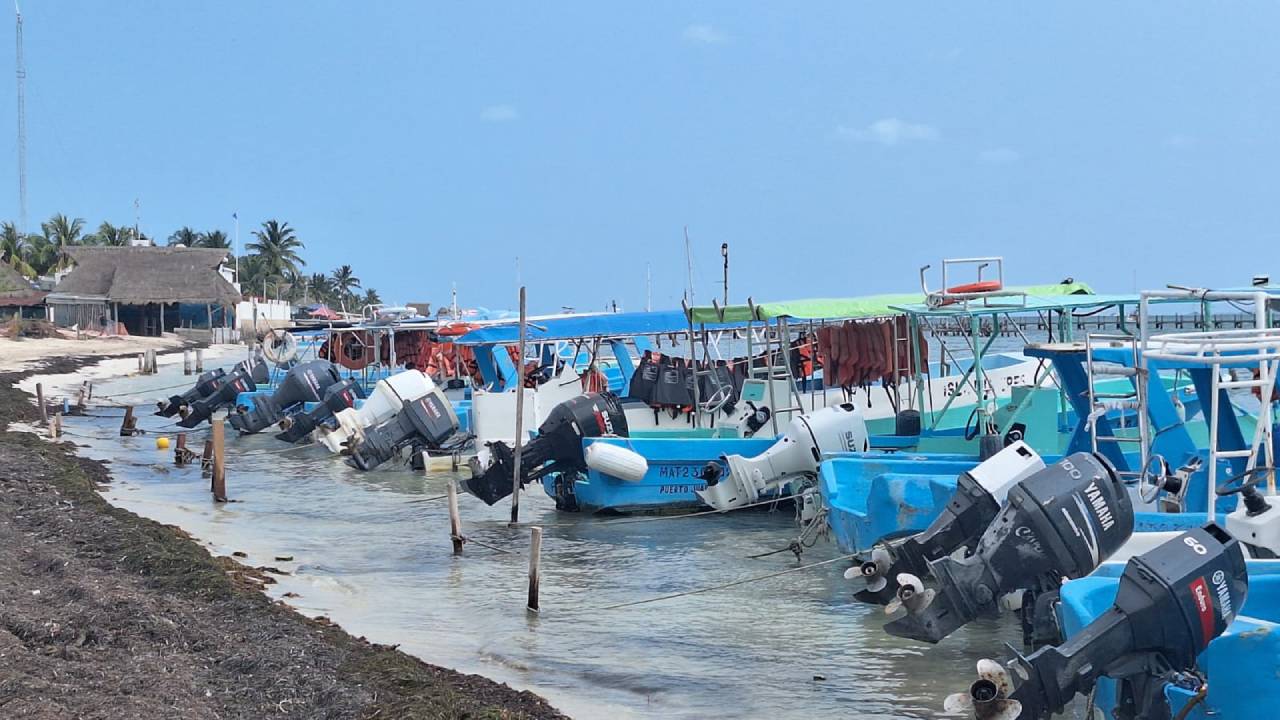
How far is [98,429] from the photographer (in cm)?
2778

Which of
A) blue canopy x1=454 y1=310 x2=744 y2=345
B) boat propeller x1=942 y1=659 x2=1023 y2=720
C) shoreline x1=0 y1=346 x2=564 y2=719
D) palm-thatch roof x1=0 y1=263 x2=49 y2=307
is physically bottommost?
shoreline x1=0 y1=346 x2=564 y2=719

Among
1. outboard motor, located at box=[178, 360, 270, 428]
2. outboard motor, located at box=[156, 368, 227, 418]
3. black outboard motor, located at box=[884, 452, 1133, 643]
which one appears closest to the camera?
black outboard motor, located at box=[884, 452, 1133, 643]

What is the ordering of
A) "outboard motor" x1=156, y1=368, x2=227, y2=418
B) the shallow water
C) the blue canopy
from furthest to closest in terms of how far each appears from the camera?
"outboard motor" x1=156, y1=368, x2=227, y2=418 < the blue canopy < the shallow water

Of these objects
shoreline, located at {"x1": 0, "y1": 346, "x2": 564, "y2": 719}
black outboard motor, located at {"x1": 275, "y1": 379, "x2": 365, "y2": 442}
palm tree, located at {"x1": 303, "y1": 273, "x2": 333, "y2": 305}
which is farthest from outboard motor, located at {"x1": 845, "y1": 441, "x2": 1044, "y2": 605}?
palm tree, located at {"x1": 303, "y1": 273, "x2": 333, "y2": 305}

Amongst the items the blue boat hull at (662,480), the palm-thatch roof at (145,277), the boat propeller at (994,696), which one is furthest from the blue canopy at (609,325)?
the palm-thatch roof at (145,277)

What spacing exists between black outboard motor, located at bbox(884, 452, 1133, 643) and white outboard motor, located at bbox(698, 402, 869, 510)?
6.52 m

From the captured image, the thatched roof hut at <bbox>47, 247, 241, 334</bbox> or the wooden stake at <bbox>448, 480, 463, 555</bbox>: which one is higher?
the thatched roof hut at <bbox>47, 247, 241, 334</bbox>

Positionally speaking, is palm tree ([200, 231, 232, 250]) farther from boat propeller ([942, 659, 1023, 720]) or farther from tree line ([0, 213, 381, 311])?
boat propeller ([942, 659, 1023, 720])

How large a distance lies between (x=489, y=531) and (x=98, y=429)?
1672 cm

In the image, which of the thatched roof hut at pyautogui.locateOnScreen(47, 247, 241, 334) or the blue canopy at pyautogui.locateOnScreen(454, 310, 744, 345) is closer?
the blue canopy at pyautogui.locateOnScreen(454, 310, 744, 345)

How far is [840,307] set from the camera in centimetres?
1488

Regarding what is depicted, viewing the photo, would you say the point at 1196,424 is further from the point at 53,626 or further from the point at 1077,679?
the point at 53,626

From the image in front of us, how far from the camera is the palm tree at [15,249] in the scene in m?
71.4

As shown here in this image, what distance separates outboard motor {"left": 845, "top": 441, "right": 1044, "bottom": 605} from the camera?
25.6ft
